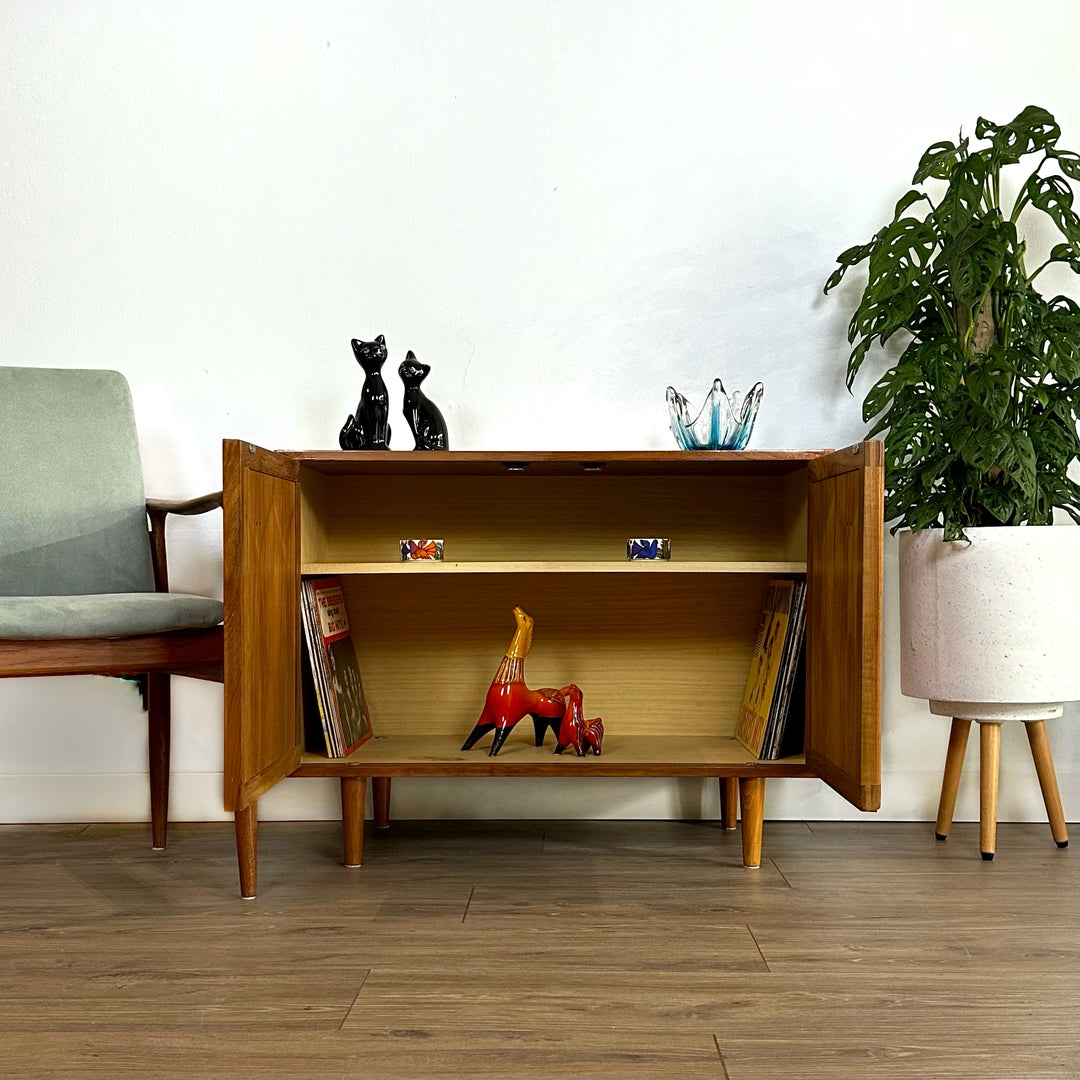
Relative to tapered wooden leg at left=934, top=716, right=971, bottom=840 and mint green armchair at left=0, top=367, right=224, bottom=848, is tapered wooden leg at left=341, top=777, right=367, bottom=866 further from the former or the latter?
tapered wooden leg at left=934, top=716, right=971, bottom=840

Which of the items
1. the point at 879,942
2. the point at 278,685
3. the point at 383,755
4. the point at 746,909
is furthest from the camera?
the point at 383,755

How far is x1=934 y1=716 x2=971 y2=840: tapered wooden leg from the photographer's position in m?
1.88

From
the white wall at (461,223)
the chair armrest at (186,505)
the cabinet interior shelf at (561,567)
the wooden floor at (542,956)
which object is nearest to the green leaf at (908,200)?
the white wall at (461,223)

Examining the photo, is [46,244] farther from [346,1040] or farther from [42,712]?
[346,1040]

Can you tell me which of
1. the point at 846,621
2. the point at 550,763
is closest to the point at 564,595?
the point at 550,763

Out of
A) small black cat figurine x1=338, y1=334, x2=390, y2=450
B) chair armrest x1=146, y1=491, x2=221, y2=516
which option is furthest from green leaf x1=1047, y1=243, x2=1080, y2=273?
chair armrest x1=146, y1=491, x2=221, y2=516

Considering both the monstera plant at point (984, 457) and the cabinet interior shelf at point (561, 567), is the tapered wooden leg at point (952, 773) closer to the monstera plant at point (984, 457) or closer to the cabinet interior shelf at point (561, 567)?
the monstera plant at point (984, 457)

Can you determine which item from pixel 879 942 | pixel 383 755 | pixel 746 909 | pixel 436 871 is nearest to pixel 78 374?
pixel 383 755

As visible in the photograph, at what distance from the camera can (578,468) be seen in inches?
75.3

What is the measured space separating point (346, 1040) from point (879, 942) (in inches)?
28.4

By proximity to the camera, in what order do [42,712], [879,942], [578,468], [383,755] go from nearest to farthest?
1. [879,942]
2. [383,755]
3. [578,468]
4. [42,712]

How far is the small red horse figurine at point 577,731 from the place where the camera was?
178 centimetres

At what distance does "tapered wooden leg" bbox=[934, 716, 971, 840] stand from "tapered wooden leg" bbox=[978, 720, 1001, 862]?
0.05 m

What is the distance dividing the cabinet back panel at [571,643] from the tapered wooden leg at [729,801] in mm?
102
